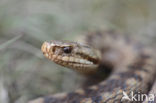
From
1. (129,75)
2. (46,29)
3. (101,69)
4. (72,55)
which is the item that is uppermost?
(46,29)

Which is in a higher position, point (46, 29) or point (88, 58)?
point (46, 29)

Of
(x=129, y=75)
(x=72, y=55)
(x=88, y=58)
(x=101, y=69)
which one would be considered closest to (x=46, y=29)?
(x=101, y=69)

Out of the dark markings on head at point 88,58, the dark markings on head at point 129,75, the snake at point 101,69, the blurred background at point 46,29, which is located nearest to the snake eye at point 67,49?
the snake at point 101,69

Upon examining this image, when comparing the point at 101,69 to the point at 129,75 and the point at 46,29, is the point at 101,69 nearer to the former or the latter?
the point at 129,75

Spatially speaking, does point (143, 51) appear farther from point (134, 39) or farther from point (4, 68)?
point (4, 68)

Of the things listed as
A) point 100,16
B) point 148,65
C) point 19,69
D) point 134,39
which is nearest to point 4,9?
point 19,69

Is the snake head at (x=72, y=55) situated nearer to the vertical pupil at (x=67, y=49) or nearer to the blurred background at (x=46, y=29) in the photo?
the vertical pupil at (x=67, y=49)
